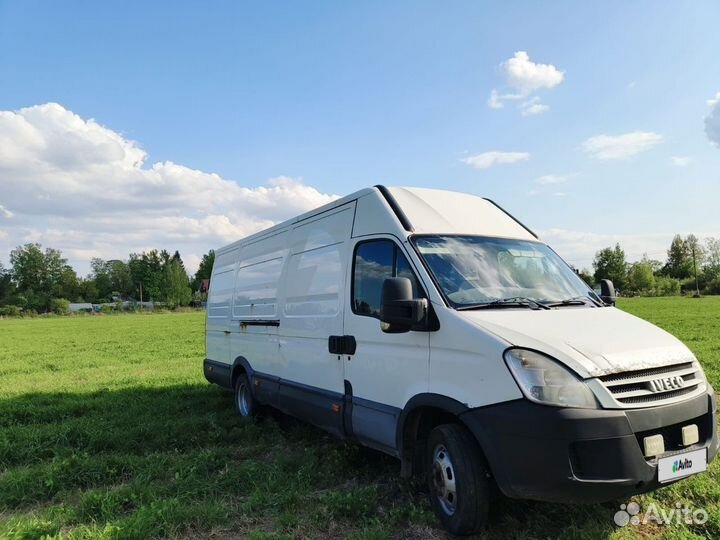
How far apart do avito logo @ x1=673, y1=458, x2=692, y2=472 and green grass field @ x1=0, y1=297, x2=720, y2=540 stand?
64 cm

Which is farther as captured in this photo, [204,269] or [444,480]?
[204,269]

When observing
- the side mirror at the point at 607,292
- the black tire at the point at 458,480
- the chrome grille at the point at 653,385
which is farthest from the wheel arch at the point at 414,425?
the side mirror at the point at 607,292

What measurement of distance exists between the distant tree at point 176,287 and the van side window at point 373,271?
106 metres

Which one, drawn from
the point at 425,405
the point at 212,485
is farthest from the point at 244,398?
the point at 425,405

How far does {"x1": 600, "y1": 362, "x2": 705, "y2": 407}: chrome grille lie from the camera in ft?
10.7

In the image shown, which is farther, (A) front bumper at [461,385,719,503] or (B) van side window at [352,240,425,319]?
(B) van side window at [352,240,425,319]

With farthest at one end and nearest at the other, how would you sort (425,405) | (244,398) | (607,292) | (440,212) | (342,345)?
(244,398), (607,292), (342,345), (440,212), (425,405)

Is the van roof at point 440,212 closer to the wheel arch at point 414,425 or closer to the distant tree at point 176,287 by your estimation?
the wheel arch at point 414,425

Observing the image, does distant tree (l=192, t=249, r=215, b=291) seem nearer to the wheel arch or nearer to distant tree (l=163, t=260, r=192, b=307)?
distant tree (l=163, t=260, r=192, b=307)

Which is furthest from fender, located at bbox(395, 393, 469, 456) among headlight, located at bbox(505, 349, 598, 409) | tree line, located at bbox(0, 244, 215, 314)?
tree line, located at bbox(0, 244, 215, 314)

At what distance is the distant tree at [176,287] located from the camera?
354 feet

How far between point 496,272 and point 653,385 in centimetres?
147

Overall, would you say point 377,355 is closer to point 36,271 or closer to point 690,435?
point 690,435

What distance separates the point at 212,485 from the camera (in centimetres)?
496
